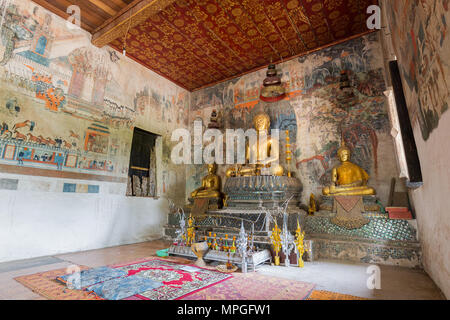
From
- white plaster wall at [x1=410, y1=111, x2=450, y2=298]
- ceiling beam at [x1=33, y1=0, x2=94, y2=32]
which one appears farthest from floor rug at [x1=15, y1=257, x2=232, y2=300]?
ceiling beam at [x1=33, y1=0, x2=94, y2=32]

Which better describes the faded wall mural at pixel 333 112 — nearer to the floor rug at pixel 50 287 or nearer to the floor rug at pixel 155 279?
the floor rug at pixel 155 279

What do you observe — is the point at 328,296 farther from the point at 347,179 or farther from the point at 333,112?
the point at 333,112

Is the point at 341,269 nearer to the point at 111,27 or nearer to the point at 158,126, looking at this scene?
the point at 158,126

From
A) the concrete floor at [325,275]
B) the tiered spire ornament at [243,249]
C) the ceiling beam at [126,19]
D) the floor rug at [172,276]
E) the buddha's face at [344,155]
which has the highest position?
the ceiling beam at [126,19]

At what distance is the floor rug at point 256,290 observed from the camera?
2.16 meters

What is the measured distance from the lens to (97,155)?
5.10m

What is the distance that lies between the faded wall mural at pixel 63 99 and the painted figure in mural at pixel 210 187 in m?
1.88

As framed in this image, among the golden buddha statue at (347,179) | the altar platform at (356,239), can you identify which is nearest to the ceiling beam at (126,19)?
the altar platform at (356,239)

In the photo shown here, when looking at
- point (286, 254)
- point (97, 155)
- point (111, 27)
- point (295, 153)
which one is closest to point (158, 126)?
point (97, 155)

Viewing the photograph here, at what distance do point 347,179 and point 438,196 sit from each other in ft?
9.39

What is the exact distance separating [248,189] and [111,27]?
14.5 ft

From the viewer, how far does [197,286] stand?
2.43 meters

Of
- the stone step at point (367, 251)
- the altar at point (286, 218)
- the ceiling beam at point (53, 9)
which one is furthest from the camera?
the ceiling beam at point (53, 9)

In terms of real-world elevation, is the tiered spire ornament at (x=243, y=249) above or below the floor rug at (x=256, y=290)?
above
